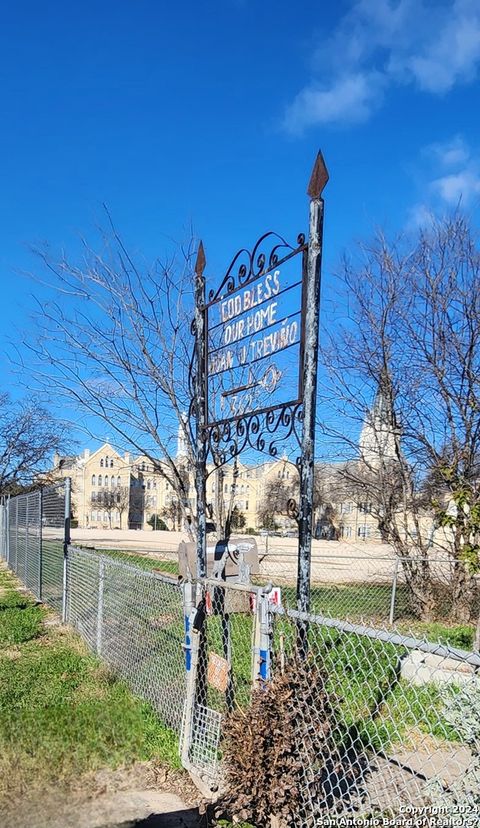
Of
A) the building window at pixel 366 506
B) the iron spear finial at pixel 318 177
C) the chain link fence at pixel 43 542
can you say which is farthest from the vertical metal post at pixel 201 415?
the building window at pixel 366 506

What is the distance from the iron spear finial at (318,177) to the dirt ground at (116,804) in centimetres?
342

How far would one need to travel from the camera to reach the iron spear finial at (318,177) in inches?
150

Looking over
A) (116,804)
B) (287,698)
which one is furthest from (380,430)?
(287,698)

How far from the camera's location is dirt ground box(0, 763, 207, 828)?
3.40 m

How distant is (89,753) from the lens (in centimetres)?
414

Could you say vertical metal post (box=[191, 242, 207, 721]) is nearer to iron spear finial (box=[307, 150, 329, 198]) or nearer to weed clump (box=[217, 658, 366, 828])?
iron spear finial (box=[307, 150, 329, 198])

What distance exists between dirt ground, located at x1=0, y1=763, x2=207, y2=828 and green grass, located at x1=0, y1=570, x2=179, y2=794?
128 mm

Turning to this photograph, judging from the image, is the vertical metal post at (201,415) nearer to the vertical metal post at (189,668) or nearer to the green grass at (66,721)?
the vertical metal post at (189,668)

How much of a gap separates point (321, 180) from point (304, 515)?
1.92 m

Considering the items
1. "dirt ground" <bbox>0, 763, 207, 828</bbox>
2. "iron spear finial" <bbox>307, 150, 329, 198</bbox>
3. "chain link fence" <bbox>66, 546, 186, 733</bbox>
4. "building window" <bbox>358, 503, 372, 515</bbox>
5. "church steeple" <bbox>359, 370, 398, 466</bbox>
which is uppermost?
"iron spear finial" <bbox>307, 150, 329, 198</bbox>

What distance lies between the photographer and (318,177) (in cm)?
383

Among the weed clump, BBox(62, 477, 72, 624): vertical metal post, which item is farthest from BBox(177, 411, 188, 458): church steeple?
the weed clump

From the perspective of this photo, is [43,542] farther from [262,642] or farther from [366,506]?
[262,642]

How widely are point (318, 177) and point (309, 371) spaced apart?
1.13 metres
